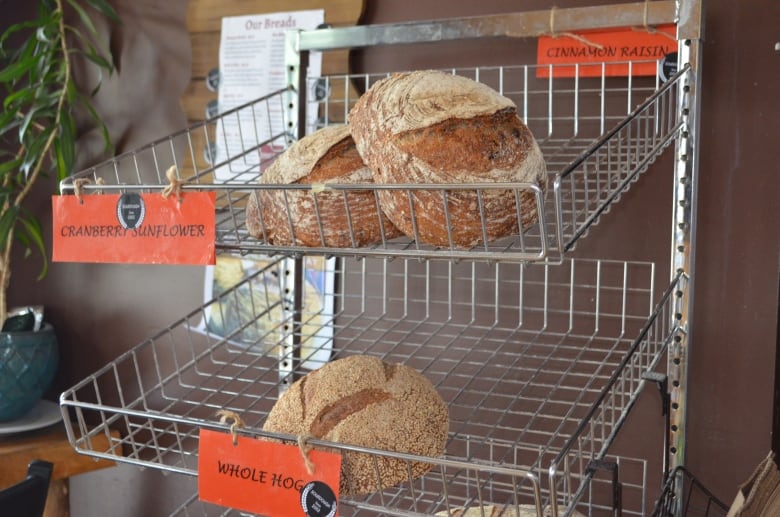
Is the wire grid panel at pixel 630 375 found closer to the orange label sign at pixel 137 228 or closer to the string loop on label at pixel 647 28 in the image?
the string loop on label at pixel 647 28

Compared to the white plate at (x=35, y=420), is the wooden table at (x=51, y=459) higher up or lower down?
lower down

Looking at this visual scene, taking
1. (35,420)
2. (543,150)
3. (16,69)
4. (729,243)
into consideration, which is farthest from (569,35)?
(35,420)

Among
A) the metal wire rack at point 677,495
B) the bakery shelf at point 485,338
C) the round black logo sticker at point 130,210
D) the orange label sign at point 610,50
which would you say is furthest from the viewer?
the bakery shelf at point 485,338

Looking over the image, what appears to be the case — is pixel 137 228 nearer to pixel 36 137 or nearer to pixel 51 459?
pixel 51 459

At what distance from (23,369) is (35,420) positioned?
0.43ft

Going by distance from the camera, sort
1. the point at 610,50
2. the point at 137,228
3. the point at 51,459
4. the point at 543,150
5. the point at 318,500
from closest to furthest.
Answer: the point at 318,500 < the point at 137,228 < the point at 610,50 < the point at 543,150 < the point at 51,459

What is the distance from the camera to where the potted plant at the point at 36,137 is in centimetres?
178

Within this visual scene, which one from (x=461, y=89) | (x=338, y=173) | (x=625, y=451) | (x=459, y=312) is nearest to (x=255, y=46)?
(x=459, y=312)

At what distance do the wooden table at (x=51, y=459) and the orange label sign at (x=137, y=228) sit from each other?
88 cm

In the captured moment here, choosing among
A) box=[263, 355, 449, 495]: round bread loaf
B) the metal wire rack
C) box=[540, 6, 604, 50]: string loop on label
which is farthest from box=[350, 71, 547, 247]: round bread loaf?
the metal wire rack

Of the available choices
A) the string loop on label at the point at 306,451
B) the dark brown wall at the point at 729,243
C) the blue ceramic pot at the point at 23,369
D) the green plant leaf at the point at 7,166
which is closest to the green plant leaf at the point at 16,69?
the green plant leaf at the point at 7,166

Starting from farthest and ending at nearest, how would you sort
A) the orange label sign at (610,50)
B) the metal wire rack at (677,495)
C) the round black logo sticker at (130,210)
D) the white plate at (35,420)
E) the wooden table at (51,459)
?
the white plate at (35,420) → the wooden table at (51,459) → the orange label sign at (610,50) → the metal wire rack at (677,495) → the round black logo sticker at (130,210)

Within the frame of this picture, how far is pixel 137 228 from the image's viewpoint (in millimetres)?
887

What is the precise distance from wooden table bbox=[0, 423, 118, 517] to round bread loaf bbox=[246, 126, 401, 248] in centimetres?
93
